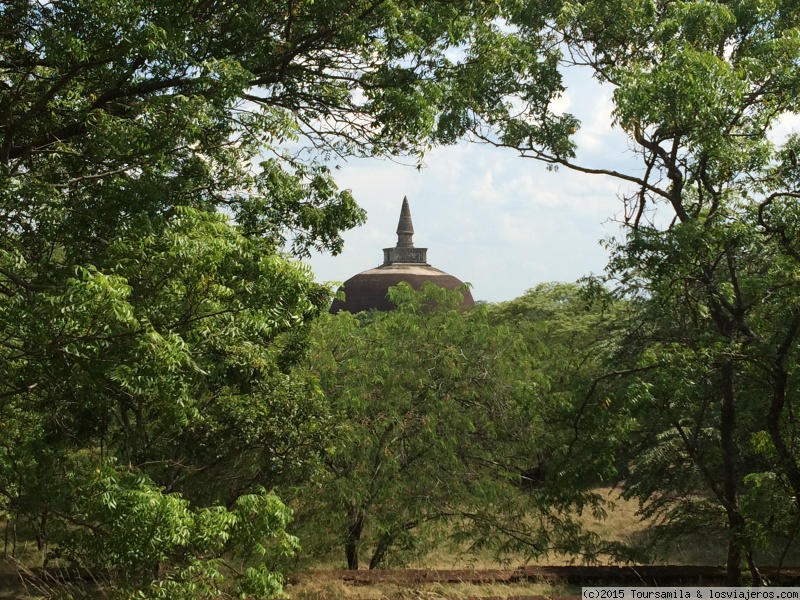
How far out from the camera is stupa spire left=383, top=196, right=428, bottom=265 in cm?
5462

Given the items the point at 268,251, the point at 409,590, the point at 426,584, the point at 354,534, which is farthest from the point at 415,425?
the point at 268,251

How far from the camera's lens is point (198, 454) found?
928 centimetres

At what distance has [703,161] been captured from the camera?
822 cm

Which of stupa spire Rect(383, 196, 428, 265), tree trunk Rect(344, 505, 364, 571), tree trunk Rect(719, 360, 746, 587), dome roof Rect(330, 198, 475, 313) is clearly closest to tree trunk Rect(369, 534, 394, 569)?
tree trunk Rect(344, 505, 364, 571)

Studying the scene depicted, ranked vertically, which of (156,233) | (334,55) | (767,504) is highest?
(334,55)

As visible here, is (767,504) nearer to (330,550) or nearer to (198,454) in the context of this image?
(198,454)

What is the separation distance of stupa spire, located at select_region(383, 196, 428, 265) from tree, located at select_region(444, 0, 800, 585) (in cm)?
4418

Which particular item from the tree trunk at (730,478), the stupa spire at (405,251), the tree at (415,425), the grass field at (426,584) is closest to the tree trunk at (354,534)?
the tree at (415,425)

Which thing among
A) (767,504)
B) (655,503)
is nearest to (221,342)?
(767,504)

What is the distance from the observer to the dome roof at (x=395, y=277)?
48.3 m

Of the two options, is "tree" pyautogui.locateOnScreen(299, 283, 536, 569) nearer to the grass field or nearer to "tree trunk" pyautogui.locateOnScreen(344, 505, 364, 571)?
"tree trunk" pyautogui.locateOnScreen(344, 505, 364, 571)

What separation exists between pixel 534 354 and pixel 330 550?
540cm

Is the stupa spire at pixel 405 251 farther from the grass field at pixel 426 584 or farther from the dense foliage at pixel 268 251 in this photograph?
the dense foliage at pixel 268 251

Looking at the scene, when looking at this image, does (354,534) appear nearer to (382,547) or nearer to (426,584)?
(382,547)
